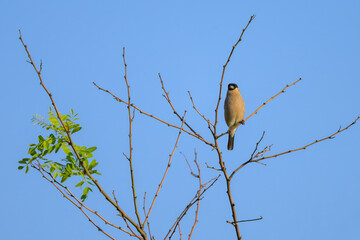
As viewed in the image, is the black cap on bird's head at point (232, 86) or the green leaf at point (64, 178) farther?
the black cap on bird's head at point (232, 86)

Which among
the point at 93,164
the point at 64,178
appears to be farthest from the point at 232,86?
the point at 64,178

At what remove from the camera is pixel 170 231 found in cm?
274

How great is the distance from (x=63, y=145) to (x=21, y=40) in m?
0.77

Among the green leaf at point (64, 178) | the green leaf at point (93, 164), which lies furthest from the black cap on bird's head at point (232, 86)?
the green leaf at point (64, 178)

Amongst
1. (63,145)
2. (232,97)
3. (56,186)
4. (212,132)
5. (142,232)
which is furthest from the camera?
(232,97)

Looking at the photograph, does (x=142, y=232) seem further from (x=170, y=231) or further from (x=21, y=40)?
(x=21, y=40)

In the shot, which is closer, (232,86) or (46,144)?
(46,144)

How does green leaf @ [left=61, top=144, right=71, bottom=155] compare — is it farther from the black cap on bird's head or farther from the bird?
the black cap on bird's head

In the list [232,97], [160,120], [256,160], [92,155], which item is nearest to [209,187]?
[256,160]

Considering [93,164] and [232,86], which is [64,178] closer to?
[93,164]

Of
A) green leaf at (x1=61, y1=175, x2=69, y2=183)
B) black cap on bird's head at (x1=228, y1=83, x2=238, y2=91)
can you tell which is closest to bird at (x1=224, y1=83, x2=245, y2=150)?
black cap on bird's head at (x1=228, y1=83, x2=238, y2=91)

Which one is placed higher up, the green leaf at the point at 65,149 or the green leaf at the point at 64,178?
the green leaf at the point at 65,149

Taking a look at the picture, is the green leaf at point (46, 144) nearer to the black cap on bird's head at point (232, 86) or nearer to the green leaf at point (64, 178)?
the green leaf at point (64, 178)

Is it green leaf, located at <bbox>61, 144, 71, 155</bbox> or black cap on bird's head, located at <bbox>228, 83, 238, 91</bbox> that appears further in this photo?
black cap on bird's head, located at <bbox>228, 83, 238, 91</bbox>
